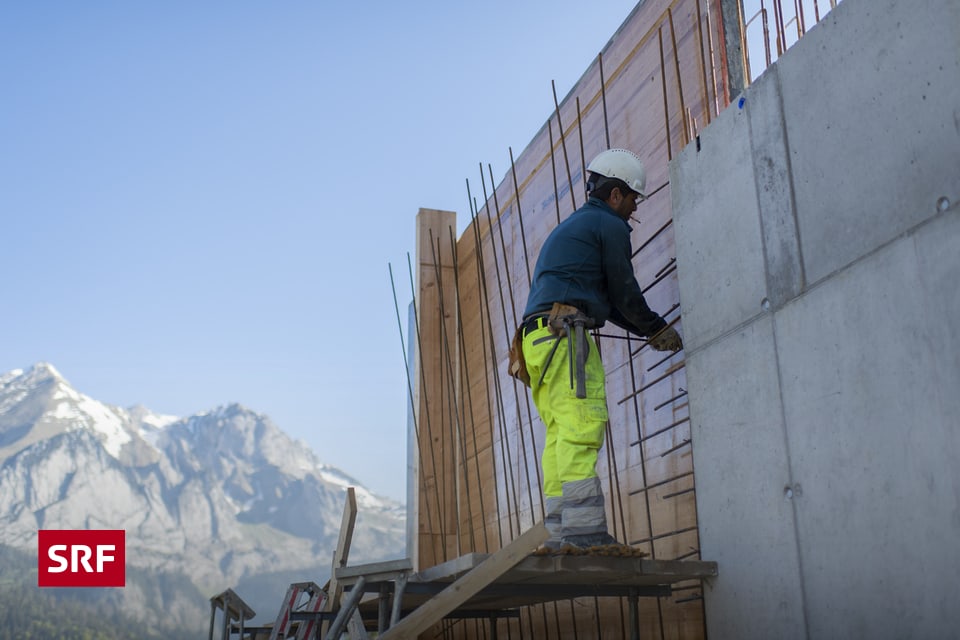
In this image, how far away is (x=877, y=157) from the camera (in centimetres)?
275

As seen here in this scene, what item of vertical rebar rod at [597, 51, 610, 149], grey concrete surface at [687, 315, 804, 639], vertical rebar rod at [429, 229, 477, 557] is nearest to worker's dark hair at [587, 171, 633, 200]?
grey concrete surface at [687, 315, 804, 639]

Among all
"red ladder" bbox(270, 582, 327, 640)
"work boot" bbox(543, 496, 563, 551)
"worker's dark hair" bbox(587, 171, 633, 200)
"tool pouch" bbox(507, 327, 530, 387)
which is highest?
"worker's dark hair" bbox(587, 171, 633, 200)

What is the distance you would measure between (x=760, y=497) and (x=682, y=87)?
2.06 m

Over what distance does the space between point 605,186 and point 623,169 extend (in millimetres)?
99

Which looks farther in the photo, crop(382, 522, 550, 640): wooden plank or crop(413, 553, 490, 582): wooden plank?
crop(413, 553, 490, 582): wooden plank

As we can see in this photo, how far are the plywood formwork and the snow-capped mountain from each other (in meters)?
67.0

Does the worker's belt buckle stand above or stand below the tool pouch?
above

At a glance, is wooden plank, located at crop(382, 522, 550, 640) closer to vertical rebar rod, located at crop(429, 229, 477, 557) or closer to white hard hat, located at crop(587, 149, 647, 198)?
white hard hat, located at crop(587, 149, 647, 198)

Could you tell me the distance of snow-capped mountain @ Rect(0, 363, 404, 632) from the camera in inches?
3029

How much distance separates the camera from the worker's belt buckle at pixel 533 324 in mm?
3617

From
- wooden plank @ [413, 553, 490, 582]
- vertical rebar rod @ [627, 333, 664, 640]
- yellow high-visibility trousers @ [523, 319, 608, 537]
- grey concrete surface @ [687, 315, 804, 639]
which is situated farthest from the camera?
vertical rebar rod @ [627, 333, 664, 640]

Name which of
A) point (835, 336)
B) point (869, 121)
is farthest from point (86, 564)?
point (869, 121)

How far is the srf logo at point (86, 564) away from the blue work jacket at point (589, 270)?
2244 inches

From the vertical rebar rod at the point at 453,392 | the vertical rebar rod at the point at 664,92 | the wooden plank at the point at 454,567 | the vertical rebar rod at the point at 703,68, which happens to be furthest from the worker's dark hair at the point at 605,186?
the vertical rebar rod at the point at 453,392
